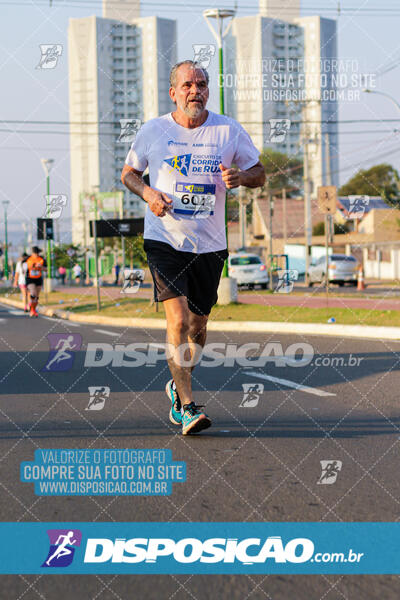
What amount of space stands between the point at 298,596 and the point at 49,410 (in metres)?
3.91

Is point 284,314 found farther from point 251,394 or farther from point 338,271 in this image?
point 338,271

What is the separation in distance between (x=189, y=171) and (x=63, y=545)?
2.82 meters

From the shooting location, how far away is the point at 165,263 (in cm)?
566

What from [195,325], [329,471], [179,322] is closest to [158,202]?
[179,322]

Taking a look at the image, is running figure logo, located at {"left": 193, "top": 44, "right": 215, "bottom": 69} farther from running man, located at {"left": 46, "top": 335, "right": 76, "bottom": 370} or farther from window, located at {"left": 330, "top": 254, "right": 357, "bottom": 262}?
window, located at {"left": 330, "top": 254, "right": 357, "bottom": 262}

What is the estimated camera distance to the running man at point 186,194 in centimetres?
561

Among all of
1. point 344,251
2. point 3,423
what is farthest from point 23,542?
point 344,251

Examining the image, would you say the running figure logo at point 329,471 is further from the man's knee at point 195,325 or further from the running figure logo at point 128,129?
the running figure logo at point 128,129

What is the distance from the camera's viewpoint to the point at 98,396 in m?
7.30

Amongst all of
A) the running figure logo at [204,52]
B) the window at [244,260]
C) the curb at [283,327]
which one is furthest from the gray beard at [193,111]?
the window at [244,260]

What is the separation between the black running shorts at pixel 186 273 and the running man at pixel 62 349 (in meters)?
4.22

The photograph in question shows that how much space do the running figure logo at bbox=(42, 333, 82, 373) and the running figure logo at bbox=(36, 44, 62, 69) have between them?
4.25 metres

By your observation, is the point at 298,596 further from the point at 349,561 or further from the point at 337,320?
the point at 337,320

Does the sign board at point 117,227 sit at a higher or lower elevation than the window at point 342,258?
higher
